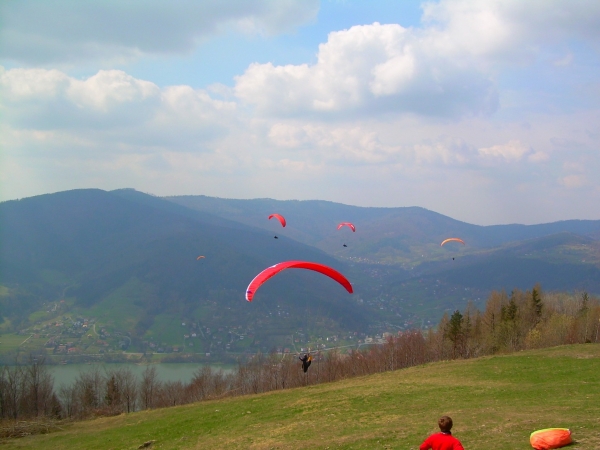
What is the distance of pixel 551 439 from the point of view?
43.4 ft

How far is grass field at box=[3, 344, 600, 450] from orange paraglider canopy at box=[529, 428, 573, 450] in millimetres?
468

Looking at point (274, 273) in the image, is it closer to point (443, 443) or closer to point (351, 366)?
point (443, 443)

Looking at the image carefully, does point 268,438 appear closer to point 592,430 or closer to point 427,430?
point 427,430

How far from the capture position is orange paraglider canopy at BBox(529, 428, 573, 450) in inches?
520

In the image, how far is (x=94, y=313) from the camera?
182 metres

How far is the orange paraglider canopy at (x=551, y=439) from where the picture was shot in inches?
520

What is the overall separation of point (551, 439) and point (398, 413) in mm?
10314

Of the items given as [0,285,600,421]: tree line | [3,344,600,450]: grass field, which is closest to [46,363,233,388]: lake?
[0,285,600,421]: tree line

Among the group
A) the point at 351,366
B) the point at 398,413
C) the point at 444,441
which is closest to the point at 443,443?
the point at 444,441

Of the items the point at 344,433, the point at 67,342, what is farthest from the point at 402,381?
the point at 67,342

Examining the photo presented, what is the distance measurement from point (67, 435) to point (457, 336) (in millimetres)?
43713

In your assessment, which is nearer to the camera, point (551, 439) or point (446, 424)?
point (446, 424)

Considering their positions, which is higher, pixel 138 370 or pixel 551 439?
pixel 551 439

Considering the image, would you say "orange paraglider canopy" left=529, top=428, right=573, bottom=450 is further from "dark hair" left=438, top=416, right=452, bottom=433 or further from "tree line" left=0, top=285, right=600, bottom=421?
"tree line" left=0, top=285, right=600, bottom=421
